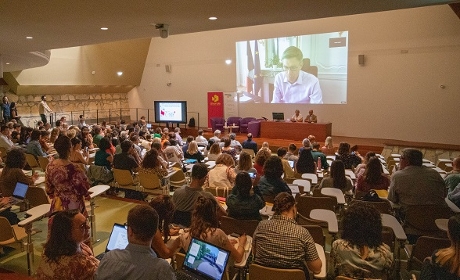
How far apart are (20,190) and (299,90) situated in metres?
10.4

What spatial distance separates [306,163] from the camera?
20.4 feet

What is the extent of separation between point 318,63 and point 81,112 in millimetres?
10635

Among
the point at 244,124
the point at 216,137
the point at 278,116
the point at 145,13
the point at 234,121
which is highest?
the point at 145,13

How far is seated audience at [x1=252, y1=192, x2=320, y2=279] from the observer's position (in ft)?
8.62

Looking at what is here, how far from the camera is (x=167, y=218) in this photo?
9.57 ft

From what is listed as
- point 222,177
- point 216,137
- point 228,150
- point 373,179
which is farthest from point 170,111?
point 373,179

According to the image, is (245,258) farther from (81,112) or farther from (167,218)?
(81,112)

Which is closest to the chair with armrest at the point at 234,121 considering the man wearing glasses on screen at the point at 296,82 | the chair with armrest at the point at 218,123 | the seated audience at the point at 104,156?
the chair with armrest at the point at 218,123

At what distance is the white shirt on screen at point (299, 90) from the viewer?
1299cm

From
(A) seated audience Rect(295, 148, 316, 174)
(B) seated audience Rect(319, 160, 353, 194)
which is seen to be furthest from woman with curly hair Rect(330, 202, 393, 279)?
(A) seated audience Rect(295, 148, 316, 174)

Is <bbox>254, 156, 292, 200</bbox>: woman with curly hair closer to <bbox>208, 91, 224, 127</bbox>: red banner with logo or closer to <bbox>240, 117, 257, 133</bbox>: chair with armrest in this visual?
<bbox>240, 117, 257, 133</bbox>: chair with armrest

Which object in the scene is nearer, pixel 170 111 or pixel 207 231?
pixel 207 231

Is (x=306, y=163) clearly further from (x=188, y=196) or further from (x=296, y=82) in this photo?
(x=296, y=82)

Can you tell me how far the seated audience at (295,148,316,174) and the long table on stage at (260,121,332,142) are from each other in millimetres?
5803
